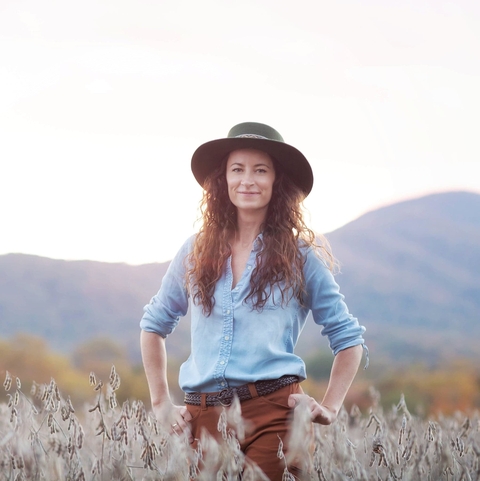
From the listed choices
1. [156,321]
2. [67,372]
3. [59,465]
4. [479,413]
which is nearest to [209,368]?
[156,321]

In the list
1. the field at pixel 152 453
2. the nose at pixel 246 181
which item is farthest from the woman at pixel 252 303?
the field at pixel 152 453

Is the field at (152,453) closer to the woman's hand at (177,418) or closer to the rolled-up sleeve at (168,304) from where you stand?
the woman's hand at (177,418)

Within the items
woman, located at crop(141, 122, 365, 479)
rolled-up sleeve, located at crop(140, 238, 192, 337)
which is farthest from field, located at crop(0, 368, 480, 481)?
rolled-up sleeve, located at crop(140, 238, 192, 337)

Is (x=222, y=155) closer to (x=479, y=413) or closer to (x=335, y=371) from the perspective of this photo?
(x=335, y=371)

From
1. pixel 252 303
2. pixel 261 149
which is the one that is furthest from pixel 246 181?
pixel 252 303

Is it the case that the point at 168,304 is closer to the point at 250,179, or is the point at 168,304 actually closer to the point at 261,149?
the point at 250,179

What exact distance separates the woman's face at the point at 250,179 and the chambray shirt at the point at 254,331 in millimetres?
162

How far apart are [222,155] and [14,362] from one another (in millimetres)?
36557

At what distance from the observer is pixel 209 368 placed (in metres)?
2.63

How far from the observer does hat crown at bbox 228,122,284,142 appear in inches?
114

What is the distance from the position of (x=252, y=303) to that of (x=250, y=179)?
0.51 m

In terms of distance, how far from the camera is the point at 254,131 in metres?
2.92

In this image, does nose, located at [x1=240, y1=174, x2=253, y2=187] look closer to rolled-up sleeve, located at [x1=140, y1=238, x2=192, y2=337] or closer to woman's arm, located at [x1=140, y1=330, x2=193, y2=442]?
rolled-up sleeve, located at [x1=140, y1=238, x2=192, y2=337]

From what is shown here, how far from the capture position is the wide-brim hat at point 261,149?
9.41 feet
